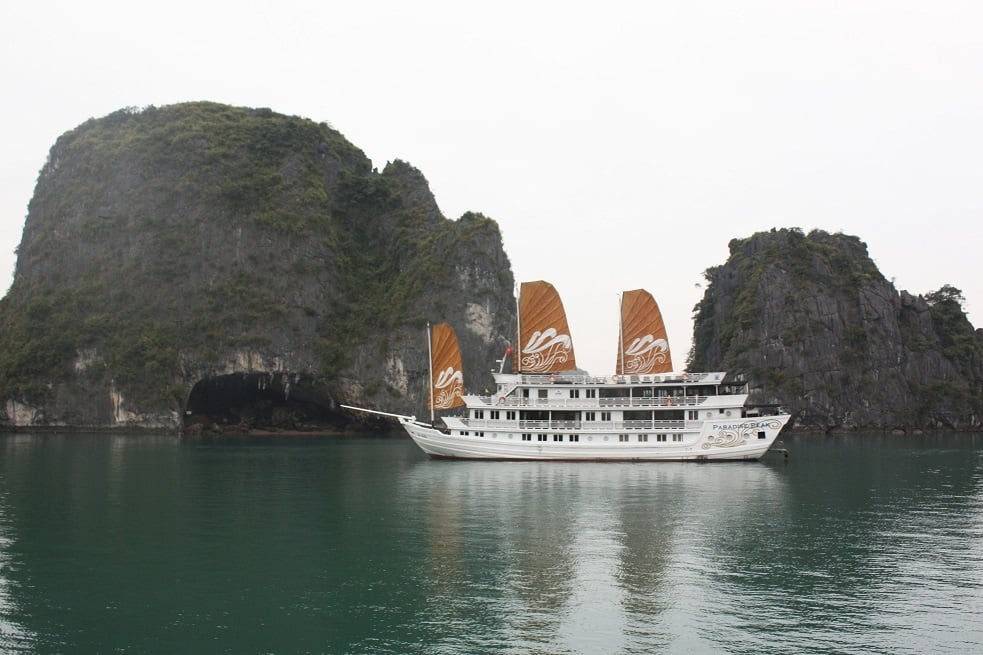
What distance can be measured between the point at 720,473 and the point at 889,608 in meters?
23.0

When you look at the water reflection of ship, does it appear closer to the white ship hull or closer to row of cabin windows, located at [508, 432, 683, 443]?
the white ship hull

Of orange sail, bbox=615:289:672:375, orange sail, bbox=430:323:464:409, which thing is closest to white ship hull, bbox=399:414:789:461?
orange sail, bbox=430:323:464:409

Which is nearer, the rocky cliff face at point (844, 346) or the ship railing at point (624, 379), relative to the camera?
the ship railing at point (624, 379)

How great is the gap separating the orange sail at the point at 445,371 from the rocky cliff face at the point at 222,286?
116ft

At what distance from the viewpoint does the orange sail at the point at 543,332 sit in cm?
4609

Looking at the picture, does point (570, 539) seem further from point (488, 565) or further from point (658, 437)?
point (658, 437)

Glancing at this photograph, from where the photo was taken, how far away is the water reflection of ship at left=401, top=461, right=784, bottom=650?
1546cm

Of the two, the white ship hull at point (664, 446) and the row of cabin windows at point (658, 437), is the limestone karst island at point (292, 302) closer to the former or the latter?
the white ship hull at point (664, 446)

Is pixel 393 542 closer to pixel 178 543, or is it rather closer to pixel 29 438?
pixel 178 543

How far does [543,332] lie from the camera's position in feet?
153

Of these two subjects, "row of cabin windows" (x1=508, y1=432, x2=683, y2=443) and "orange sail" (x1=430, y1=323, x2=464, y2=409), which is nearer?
"row of cabin windows" (x1=508, y1=432, x2=683, y2=443)

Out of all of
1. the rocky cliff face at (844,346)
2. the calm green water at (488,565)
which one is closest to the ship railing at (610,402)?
the calm green water at (488,565)

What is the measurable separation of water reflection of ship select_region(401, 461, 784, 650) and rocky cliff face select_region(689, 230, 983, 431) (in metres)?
53.9

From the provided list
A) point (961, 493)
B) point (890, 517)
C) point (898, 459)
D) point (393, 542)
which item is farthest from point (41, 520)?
point (898, 459)
